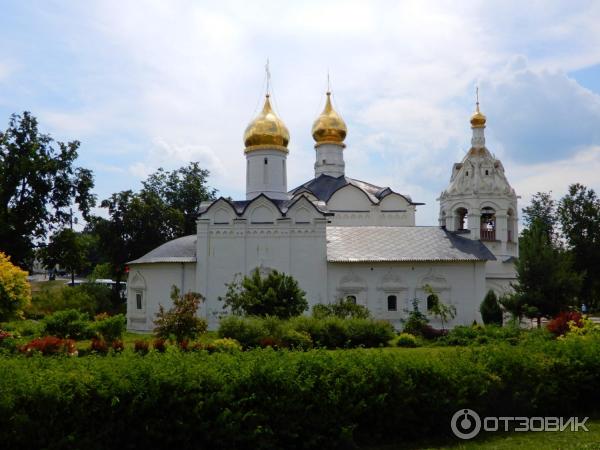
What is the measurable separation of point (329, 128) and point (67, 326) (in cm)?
1880

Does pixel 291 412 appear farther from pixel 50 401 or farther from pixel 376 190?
pixel 376 190

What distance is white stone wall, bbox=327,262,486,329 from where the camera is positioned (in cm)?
2478

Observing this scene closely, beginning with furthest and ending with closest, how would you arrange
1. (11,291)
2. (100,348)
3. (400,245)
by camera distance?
(400,245)
(11,291)
(100,348)

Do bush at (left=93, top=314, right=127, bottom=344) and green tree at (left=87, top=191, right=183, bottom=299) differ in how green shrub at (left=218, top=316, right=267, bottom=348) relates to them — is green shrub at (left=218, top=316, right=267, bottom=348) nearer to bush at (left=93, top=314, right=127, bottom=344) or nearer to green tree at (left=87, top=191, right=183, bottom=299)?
bush at (left=93, top=314, right=127, bottom=344)

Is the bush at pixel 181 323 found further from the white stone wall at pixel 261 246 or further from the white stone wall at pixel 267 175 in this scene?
the white stone wall at pixel 267 175

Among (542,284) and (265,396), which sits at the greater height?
(542,284)

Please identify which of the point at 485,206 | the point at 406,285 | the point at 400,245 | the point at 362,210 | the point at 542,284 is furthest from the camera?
the point at 362,210

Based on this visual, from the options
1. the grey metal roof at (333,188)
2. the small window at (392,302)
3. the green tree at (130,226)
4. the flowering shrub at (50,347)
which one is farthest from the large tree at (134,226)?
the flowering shrub at (50,347)

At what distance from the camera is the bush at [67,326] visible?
18.2 meters

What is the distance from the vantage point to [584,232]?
37844 mm

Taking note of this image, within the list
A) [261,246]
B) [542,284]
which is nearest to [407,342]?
[542,284]

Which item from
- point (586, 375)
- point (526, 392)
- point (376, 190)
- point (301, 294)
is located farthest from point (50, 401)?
→ point (376, 190)

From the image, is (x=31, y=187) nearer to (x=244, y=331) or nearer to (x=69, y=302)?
(x=69, y=302)

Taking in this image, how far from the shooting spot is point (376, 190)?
32375 mm
